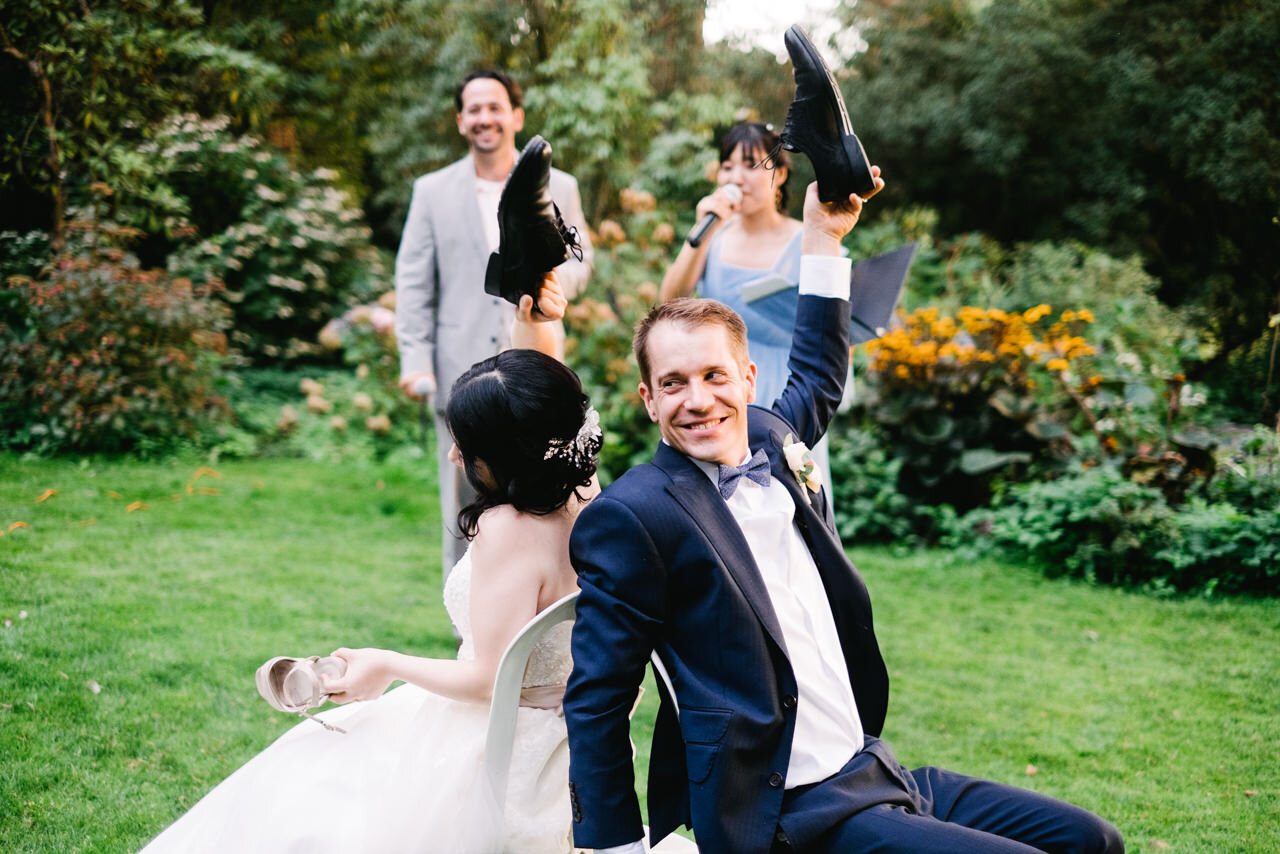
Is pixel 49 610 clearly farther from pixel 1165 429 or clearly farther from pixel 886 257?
pixel 1165 429

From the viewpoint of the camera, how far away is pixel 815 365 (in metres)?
2.18

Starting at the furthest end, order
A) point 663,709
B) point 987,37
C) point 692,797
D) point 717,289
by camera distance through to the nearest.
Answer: point 987,37, point 717,289, point 663,709, point 692,797

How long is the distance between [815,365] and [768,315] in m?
1.43

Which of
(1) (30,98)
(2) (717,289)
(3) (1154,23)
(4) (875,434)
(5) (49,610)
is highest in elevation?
(3) (1154,23)

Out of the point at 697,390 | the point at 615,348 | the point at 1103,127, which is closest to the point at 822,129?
the point at 697,390

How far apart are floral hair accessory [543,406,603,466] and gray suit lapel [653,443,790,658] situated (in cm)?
18

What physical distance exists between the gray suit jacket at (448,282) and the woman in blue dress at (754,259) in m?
0.55

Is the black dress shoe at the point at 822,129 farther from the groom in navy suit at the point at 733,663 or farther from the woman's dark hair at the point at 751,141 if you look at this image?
the woman's dark hair at the point at 751,141

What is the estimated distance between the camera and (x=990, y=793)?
184cm

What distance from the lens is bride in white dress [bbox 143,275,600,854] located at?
171cm

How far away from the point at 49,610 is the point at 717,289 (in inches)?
114

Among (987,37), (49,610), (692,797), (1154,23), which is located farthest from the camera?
(987,37)

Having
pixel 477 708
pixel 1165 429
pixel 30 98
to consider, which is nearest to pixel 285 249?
pixel 30 98

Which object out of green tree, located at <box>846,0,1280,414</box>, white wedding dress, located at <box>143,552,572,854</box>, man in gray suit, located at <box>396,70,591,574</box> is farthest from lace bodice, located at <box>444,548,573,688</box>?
green tree, located at <box>846,0,1280,414</box>
